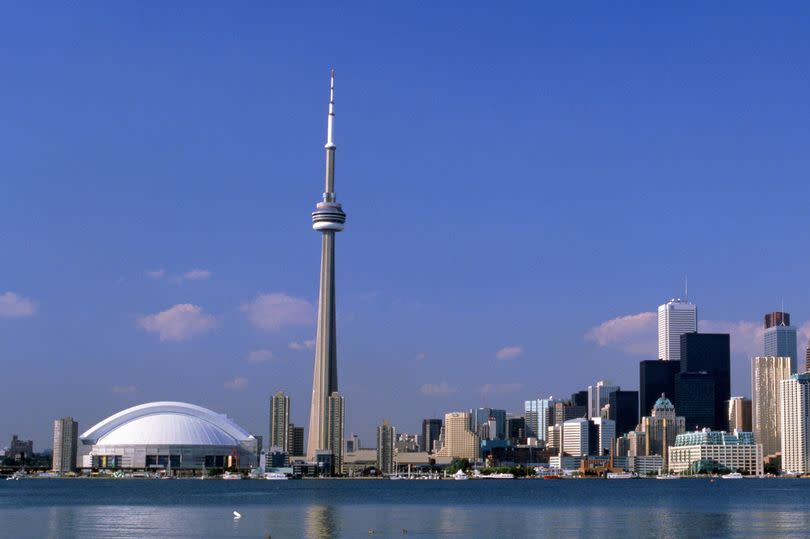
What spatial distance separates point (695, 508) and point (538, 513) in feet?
82.0

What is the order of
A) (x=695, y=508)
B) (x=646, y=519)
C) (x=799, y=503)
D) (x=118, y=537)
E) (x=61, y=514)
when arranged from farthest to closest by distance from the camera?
(x=799, y=503) < (x=695, y=508) < (x=61, y=514) < (x=646, y=519) < (x=118, y=537)

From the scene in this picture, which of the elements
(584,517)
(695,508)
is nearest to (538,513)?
Result: (584,517)

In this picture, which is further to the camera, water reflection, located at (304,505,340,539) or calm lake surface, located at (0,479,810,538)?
calm lake surface, located at (0,479,810,538)

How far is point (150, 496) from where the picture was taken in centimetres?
18138

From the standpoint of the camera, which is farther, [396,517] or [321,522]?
[396,517]

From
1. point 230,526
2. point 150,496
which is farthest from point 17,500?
point 230,526

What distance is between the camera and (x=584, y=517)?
404 ft

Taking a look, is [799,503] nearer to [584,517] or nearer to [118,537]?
[584,517]

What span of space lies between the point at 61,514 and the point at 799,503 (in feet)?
300

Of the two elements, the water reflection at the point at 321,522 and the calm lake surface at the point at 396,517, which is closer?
the water reflection at the point at 321,522

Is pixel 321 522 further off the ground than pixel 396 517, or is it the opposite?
pixel 321 522

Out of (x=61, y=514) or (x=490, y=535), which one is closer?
(x=490, y=535)

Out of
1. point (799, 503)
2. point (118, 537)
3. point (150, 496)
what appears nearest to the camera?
point (118, 537)

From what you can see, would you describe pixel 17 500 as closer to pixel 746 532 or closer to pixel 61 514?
pixel 61 514
